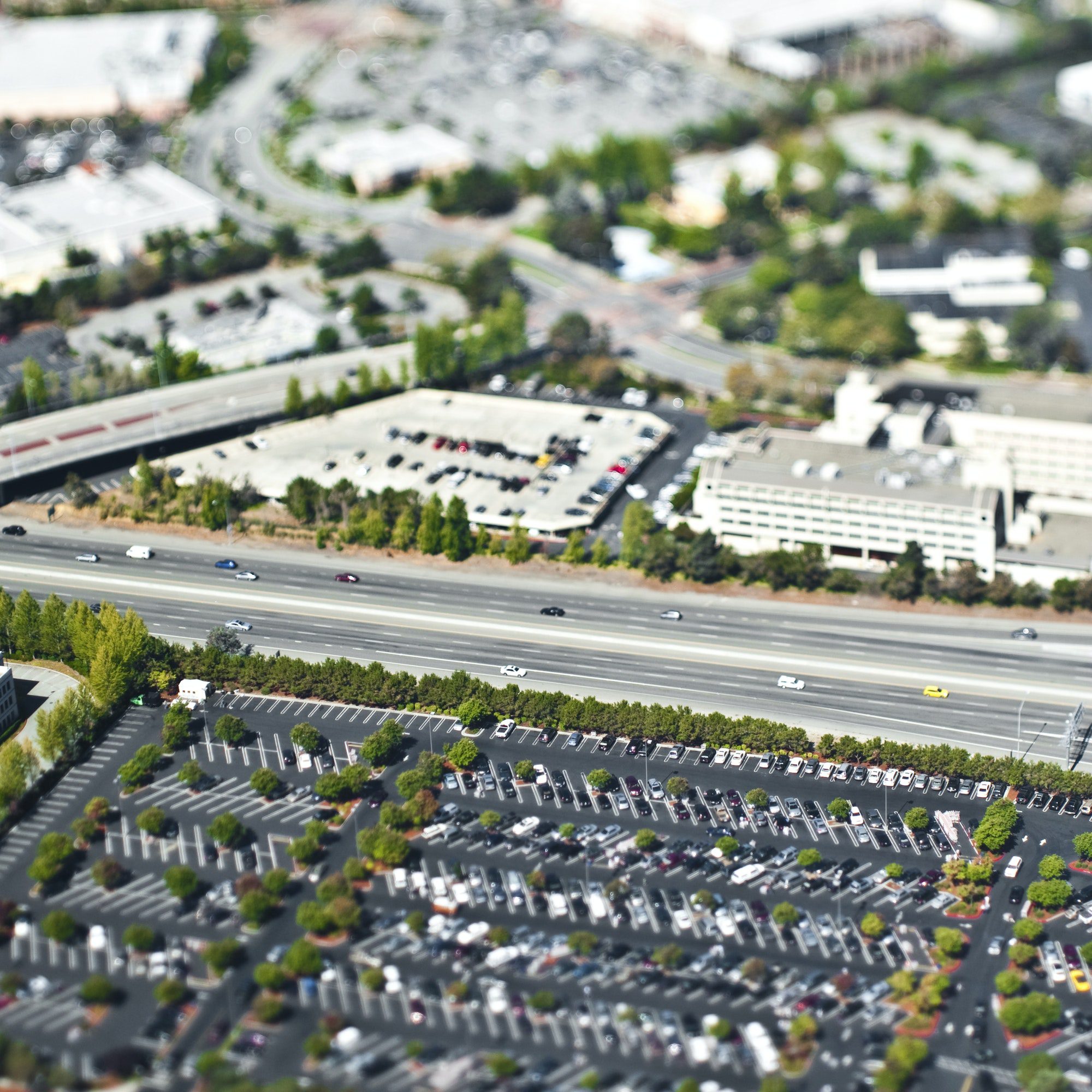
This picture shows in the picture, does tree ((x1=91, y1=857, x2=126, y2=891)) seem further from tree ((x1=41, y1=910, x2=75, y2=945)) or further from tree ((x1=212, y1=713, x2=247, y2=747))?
tree ((x1=212, y1=713, x2=247, y2=747))

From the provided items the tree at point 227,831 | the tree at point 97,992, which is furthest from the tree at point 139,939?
the tree at point 227,831

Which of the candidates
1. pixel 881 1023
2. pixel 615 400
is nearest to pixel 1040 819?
pixel 881 1023

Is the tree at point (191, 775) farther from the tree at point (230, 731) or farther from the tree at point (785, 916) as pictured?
the tree at point (785, 916)

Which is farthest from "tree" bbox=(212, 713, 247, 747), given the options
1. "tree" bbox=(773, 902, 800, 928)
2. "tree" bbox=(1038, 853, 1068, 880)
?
"tree" bbox=(1038, 853, 1068, 880)

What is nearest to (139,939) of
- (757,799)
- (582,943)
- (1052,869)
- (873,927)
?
(582,943)

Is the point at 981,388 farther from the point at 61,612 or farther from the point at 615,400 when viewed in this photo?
the point at 61,612
